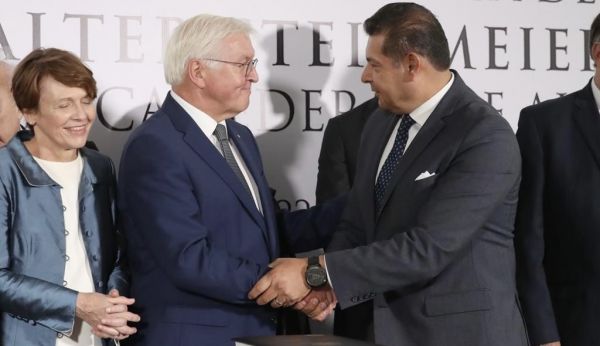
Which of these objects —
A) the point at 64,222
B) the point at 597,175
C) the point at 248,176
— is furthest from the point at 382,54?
the point at 64,222

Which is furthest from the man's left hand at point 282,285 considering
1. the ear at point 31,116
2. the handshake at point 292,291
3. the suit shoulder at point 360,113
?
the suit shoulder at point 360,113

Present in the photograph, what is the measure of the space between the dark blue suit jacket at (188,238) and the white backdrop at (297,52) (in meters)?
0.99

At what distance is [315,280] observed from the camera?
3188mm

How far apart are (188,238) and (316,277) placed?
1.34 feet

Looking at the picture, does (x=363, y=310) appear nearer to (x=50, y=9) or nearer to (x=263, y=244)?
(x=263, y=244)

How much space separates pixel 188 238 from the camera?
10.1ft

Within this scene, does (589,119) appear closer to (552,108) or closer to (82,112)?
(552,108)

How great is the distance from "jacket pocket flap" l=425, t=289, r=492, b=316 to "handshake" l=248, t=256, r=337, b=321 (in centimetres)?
34

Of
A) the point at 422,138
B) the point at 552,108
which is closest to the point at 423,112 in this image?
the point at 422,138

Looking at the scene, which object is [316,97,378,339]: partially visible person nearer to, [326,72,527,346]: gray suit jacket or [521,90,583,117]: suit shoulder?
[521,90,583,117]: suit shoulder

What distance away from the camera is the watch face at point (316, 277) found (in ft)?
10.4

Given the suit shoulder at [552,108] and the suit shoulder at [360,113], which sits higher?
the suit shoulder at [552,108]

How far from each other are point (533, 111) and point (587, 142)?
0.70 feet

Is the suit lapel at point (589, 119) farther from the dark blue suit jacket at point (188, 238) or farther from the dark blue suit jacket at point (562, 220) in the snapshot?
the dark blue suit jacket at point (188, 238)
